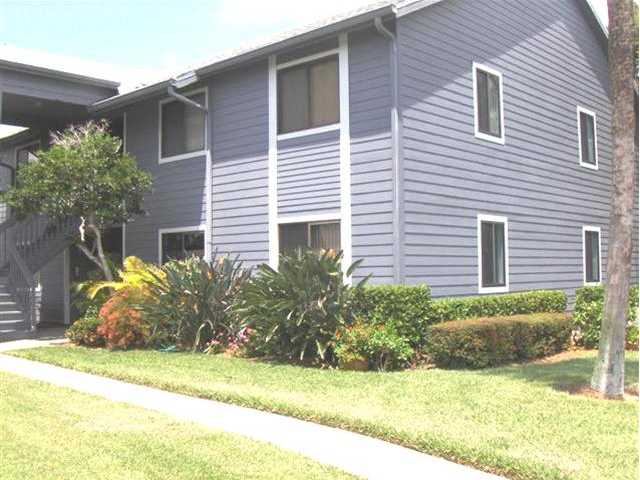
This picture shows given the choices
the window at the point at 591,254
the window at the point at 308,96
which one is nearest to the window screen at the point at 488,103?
the window at the point at 308,96

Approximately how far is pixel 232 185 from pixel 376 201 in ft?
12.8

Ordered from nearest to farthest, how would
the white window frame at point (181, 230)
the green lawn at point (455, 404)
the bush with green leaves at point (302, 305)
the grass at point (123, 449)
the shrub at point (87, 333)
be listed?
1. the grass at point (123, 449)
2. the green lawn at point (455, 404)
3. the bush with green leaves at point (302, 305)
4. the shrub at point (87, 333)
5. the white window frame at point (181, 230)

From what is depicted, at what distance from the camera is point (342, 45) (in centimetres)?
1245

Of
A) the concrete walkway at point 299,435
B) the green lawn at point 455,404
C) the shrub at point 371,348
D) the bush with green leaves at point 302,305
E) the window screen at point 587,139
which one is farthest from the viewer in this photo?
the window screen at point 587,139

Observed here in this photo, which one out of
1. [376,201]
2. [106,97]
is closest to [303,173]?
[376,201]

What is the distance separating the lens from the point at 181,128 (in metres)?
15.9

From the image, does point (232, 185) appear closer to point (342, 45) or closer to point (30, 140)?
point (342, 45)

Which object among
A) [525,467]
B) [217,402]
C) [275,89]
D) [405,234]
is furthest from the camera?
[275,89]

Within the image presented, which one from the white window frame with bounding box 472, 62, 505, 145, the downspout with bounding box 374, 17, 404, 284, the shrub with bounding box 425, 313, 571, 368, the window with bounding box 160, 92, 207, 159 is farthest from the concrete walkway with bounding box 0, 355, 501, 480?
the white window frame with bounding box 472, 62, 505, 145

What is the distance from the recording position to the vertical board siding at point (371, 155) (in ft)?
38.3

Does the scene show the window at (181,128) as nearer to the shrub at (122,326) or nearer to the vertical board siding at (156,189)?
the vertical board siding at (156,189)

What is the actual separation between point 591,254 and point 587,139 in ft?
9.91

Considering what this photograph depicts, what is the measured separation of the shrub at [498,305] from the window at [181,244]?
599 centimetres

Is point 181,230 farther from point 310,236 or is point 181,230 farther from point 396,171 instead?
point 396,171
